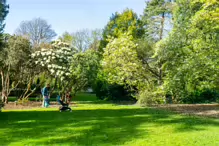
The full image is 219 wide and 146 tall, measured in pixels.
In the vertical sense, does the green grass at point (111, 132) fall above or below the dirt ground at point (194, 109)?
below

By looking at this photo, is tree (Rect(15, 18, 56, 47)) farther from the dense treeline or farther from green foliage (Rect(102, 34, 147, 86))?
green foliage (Rect(102, 34, 147, 86))

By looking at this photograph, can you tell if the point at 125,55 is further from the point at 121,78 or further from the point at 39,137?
the point at 39,137

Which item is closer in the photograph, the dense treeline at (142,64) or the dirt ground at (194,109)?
the dirt ground at (194,109)

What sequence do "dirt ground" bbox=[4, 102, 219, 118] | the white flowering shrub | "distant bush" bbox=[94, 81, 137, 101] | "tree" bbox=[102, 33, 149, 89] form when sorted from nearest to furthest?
1. "dirt ground" bbox=[4, 102, 219, 118]
2. "tree" bbox=[102, 33, 149, 89]
3. the white flowering shrub
4. "distant bush" bbox=[94, 81, 137, 101]

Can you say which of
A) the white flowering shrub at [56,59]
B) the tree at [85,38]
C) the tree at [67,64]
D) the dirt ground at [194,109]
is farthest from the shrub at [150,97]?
the tree at [85,38]

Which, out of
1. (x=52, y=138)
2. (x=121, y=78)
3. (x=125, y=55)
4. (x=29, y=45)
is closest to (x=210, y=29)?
(x=125, y=55)

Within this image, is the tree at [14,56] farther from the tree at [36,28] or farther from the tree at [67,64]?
the tree at [36,28]

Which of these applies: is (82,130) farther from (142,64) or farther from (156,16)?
(156,16)

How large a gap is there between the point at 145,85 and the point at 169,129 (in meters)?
11.3

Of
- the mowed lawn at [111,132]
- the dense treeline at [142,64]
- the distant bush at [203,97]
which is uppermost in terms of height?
the dense treeline at [142,64]

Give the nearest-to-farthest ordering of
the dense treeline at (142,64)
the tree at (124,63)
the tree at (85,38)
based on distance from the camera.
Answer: the dense treeline at (142,64) < the tree at (124,63) < the tree at (85,38)

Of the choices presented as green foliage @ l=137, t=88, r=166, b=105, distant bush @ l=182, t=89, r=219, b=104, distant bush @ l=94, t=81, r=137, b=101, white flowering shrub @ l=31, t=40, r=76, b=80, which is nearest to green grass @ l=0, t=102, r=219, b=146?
green foliage @ l=137, t=88, r=166, b=105

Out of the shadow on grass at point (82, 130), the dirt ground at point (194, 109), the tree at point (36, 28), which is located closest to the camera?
the shadow on grass at point (82, 130)

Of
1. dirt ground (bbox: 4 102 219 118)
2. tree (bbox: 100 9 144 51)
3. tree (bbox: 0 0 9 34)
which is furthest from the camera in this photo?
tree (bbox: 100 9 144 51)
